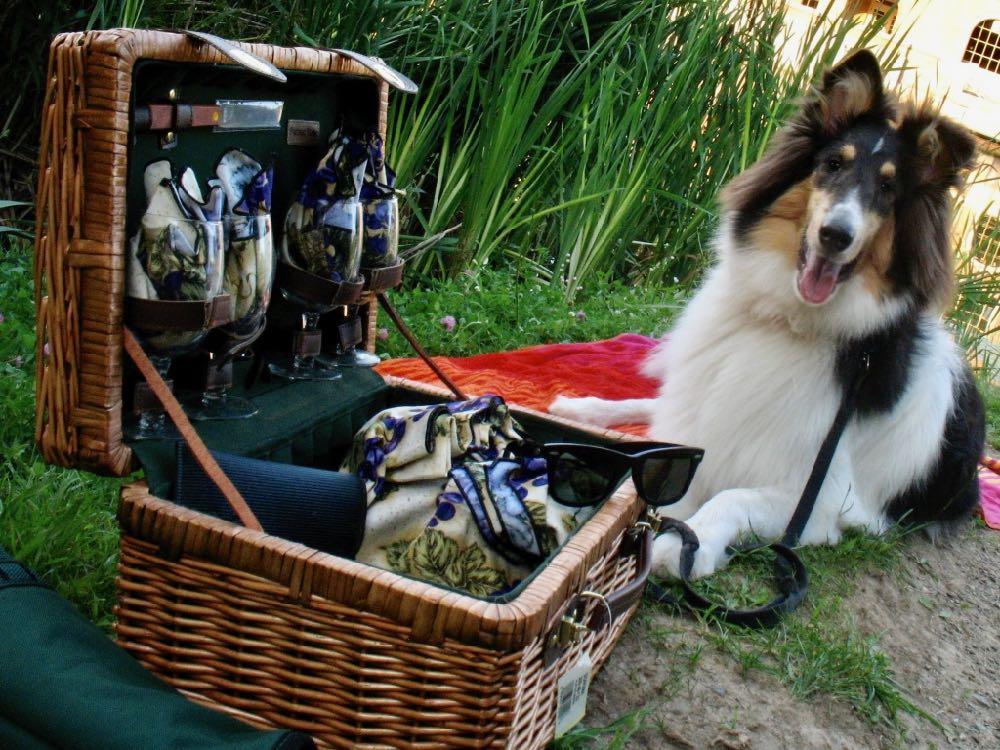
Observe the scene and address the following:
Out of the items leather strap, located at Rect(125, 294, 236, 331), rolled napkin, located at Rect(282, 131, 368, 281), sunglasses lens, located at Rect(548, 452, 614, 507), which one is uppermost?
rolled napkin, located at Rect(282, 131, 368, 281)

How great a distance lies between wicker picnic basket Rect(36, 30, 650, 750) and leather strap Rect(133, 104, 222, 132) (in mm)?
82

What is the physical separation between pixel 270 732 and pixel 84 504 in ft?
3.36

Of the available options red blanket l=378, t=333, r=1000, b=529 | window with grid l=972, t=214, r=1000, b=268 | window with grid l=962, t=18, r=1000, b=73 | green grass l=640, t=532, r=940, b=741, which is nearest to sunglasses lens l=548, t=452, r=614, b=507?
green grass l=640, t=532, r=940, b=741

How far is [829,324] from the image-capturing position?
2754 mm

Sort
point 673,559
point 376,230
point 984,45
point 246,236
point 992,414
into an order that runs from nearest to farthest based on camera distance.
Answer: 1. point 246,236
2. point 376,230
3. point 673,559
4. point 992,414
5. point 984,45

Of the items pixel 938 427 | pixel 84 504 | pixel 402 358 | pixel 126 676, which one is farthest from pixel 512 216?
pixel 126 676

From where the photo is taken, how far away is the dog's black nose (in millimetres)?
2566

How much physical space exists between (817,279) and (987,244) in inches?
142

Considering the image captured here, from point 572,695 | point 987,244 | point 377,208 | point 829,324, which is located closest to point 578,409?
point 829,324

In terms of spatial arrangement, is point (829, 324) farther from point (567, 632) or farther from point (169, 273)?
point (169, 273)

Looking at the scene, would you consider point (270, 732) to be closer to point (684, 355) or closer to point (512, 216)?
point (684, 355)

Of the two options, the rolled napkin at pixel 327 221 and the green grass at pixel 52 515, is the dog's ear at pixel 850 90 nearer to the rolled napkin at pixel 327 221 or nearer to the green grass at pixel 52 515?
the rolled napkin at pixel 327 221

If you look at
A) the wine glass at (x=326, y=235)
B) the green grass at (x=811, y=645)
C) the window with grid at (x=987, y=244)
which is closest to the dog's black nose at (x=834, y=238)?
the green grass at (x=811, y=645)

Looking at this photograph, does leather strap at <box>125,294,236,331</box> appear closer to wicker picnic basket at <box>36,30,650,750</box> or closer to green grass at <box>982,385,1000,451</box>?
wicker picnic basket at <box>36,30,650,750</box>
